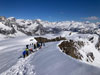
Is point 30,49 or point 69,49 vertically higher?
point 30,49

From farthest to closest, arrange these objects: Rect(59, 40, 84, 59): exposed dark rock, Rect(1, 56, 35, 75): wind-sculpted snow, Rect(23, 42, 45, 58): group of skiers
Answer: Rect(59, 40, 84, 59): exposed dark rock < Rect(23, 42, 45, 58): group of skiers < Rect(1, 56, 35, 75): wind-sculpted snow

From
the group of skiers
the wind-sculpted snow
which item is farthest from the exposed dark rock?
the wind-sculpted snow

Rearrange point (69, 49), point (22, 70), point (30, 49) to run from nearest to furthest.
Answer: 1. point (22, 70)
2. point (30, 49)
3. point (69, 49)

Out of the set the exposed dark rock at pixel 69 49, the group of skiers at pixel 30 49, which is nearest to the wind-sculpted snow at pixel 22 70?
the group of skiers at pixel 30 49

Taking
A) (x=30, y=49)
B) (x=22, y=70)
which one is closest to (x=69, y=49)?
(x=30, y=49)

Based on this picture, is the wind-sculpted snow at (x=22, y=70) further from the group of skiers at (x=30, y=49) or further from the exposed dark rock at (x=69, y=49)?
the exposed dark rock at (x=69, y=49)

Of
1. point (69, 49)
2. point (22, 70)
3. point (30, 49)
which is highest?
point (30, 49)

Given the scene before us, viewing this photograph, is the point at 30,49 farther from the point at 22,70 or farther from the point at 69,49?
the point at 69,49

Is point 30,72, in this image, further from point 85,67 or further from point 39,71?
point 85,67

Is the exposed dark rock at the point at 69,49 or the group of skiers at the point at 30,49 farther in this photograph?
the exposed dark rock at the point at 69,49

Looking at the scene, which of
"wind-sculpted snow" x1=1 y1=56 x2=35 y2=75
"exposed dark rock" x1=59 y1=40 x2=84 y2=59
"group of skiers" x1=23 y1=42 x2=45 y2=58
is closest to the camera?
"wind-sculpted snow" x1=1 y1=56 x2=35 y2=75

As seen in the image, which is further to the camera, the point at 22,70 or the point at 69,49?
the point at 69,49

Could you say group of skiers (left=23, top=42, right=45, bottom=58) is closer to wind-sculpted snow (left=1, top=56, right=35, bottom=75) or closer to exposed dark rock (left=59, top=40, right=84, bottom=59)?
wind-sculpted snow (left=1, top=56, right=35, bottom=75)

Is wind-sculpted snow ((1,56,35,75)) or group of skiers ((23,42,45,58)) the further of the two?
group of skiers ((23,42,45,58))
